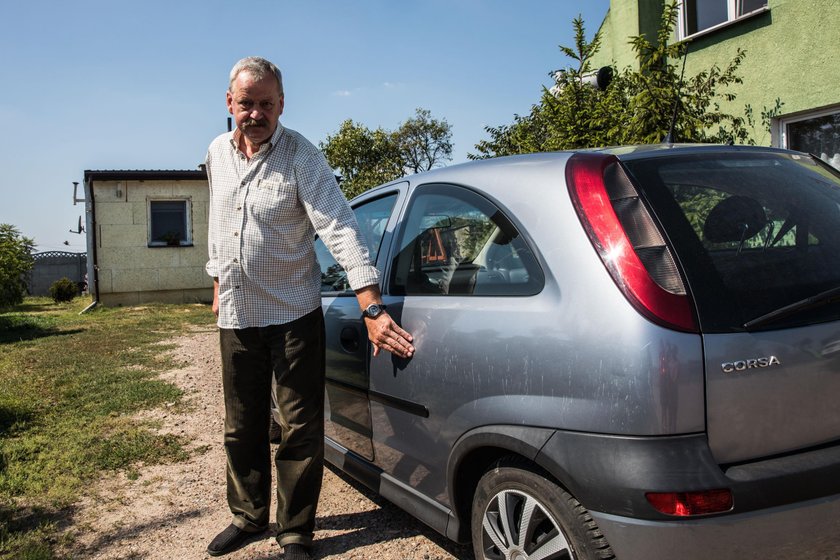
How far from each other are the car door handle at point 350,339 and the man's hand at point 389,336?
1.13ft

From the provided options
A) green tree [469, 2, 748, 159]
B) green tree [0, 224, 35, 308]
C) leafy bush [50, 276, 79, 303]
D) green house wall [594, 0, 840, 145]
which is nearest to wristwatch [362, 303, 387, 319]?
green tree [469, 2, 748, 159]

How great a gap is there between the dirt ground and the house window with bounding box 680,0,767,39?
23.9ft

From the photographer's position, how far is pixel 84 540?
9.91ft

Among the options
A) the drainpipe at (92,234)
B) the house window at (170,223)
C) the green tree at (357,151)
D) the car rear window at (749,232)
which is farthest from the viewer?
the green tree at (357,151)

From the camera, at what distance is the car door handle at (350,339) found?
279cm

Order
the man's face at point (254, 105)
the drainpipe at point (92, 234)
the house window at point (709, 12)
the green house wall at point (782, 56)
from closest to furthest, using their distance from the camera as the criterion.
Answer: the man's face at point (254, 105), the green house wall at point (782, 56), the house window at point (709, 12), the drainpipe at point (92, 234)

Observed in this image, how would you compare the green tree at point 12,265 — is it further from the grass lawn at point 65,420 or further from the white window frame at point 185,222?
the white window frame at point 185,222

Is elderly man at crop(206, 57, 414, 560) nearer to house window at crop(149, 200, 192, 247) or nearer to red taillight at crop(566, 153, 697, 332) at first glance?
red taillight at crop(566, 153, 697, 332)

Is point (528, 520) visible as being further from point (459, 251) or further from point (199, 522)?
point (199, 522)

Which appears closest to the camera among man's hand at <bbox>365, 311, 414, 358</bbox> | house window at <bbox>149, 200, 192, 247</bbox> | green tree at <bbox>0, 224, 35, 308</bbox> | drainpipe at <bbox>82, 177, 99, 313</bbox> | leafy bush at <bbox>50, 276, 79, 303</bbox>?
man's hand at <bbox>365, 311, 414, 358</bbox>

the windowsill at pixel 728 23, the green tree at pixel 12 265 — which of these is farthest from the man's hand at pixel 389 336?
the green tree at pixel 12 265

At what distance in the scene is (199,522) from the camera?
324 cm

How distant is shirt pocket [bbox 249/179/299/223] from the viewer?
8.71 feet

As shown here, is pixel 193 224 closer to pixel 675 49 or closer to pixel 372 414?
pixel 675 49
